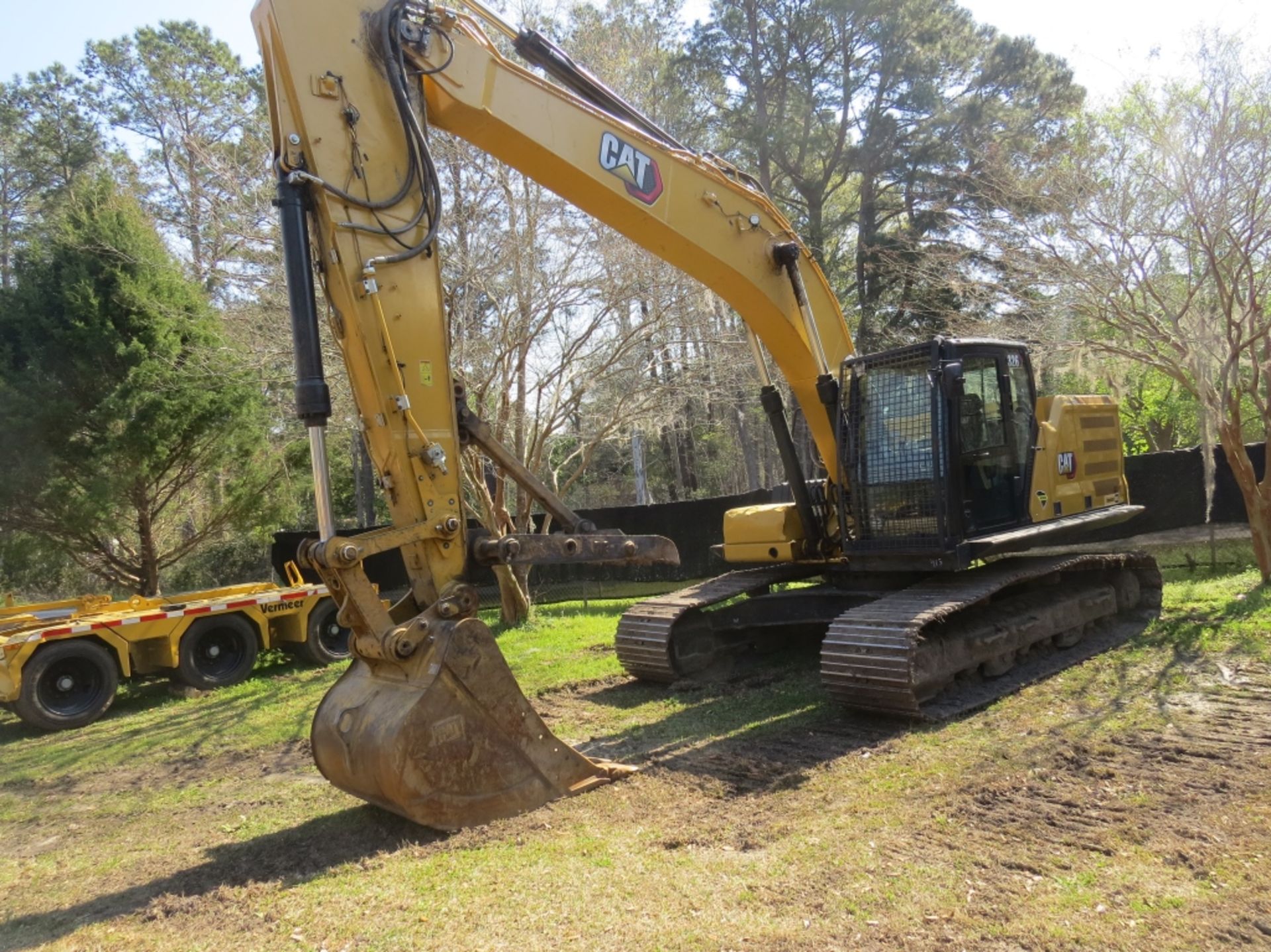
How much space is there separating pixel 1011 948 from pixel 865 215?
66.9ft

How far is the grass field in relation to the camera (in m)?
3.47

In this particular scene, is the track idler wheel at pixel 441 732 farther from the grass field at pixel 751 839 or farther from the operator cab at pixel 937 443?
the operator cab at pixel 937 443

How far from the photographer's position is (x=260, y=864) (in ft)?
14.9

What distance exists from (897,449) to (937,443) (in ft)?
1.07

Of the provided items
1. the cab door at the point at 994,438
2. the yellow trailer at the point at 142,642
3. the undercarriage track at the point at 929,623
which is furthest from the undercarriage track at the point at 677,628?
the yellow trailer at the point at 142,642

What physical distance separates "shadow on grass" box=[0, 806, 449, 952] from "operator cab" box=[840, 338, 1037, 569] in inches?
151

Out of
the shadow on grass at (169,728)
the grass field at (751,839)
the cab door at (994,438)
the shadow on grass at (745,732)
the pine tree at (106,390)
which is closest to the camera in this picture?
the grass field at (751,839)

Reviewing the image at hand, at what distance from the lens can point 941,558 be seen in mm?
6480

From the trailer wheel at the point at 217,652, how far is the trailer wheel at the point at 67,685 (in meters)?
0.73

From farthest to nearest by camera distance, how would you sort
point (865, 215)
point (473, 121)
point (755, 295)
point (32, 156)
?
point (32, 156) → point (865, 215) → point (755, 295) → point (473, 121)

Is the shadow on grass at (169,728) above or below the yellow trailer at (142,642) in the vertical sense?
below

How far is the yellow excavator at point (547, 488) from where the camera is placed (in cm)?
468

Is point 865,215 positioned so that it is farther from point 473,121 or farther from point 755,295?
point 473,121

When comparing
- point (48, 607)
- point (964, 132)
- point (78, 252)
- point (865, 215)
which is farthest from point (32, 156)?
point (964, 132)
